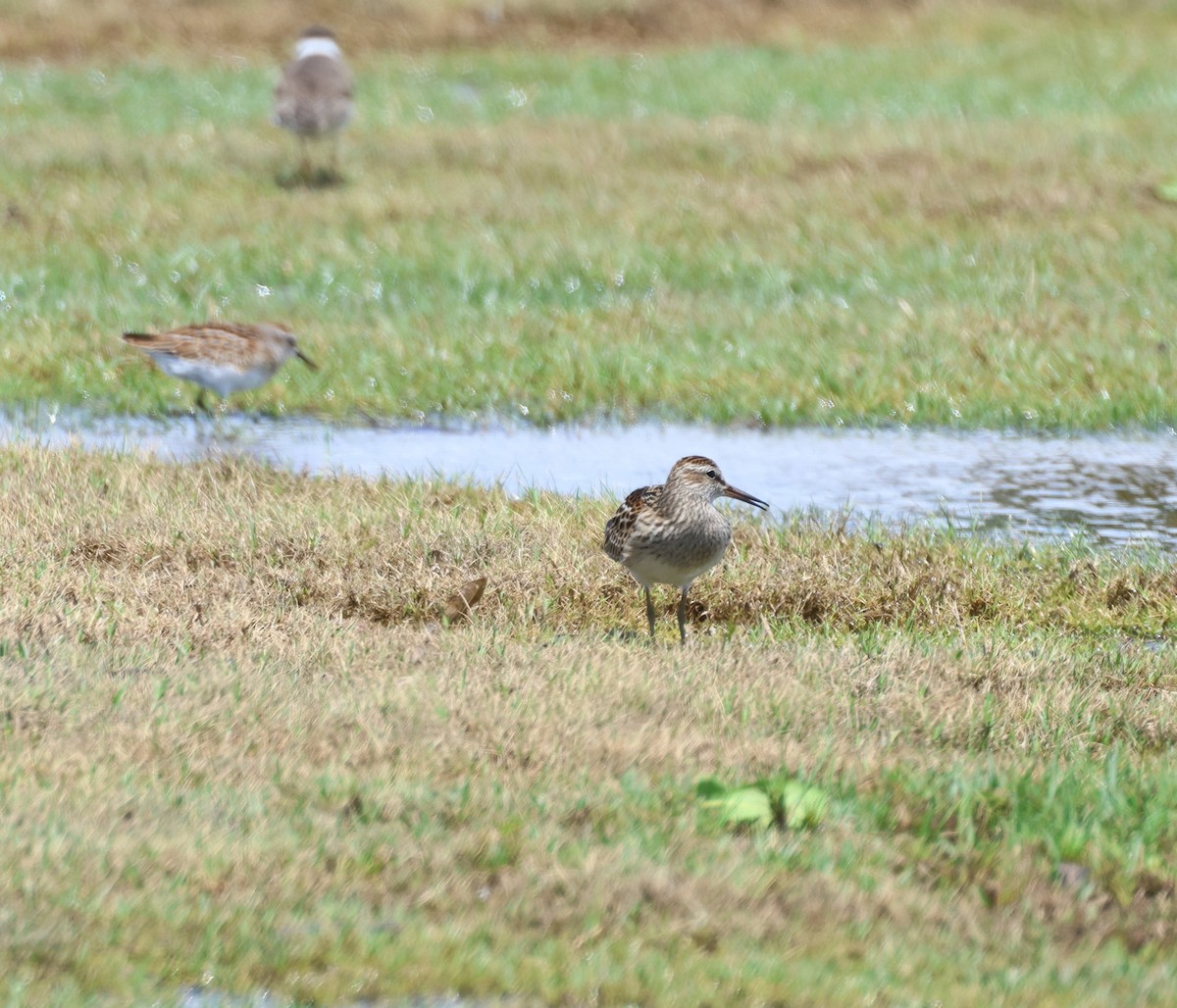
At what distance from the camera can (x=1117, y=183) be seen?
59.1 feet

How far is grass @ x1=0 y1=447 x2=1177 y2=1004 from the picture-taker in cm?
443

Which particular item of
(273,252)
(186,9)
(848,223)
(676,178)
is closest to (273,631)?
(273,252)

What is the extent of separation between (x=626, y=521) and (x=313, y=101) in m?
12.7

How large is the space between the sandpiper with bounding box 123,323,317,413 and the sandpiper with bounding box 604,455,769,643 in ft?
13.2

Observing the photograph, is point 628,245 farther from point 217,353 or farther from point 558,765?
point 558,765

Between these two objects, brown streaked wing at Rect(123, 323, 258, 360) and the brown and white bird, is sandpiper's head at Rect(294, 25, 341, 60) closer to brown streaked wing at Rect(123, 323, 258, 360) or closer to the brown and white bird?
the brown and white bird

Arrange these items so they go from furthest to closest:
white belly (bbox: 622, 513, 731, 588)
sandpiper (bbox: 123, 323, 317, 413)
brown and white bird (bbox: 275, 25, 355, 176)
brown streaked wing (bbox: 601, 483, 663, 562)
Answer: brown and white bird (bbox: 275, 25, 355, 176) → sandpiper (bbox: 123, 323, 317, 413) → brown streaked wing (bbox: 601, 483, 663, 562) → white belly (bbox: 622, 513, 731, 588)

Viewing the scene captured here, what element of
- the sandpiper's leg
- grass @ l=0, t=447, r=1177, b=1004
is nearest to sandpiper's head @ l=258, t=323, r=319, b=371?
grass @ l=0, t=447, r=1177, b=1004

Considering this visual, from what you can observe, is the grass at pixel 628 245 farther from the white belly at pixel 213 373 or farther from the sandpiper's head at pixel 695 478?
the sandpiper's head at pixel 695 478

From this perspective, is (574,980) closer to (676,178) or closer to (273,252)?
(273,252)

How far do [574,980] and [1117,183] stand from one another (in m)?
15.4

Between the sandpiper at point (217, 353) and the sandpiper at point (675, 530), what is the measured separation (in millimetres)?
4016

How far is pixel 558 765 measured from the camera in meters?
5.58

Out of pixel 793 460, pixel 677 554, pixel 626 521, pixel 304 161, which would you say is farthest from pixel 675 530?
pixel 304 161
